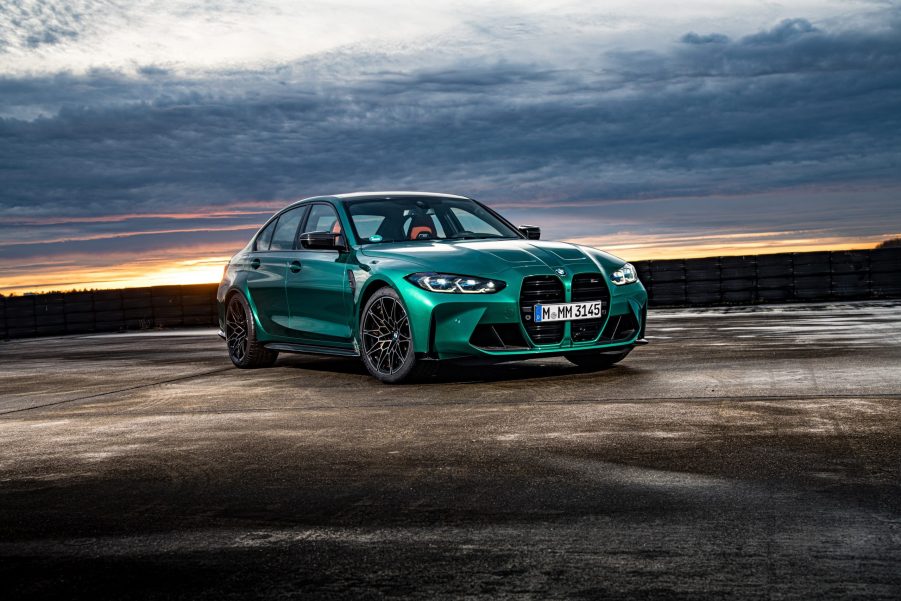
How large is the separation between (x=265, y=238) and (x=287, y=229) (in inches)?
19.2

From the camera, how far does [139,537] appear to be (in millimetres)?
3750

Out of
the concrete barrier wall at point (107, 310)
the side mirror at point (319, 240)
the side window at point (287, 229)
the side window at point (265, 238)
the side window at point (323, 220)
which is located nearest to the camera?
the side mirror at point (319, 240)

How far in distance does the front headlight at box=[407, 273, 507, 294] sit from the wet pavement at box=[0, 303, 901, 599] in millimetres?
708

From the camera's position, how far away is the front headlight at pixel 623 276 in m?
8.48

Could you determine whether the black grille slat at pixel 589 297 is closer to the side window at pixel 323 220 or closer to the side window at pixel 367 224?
the side window at pixel 367 224

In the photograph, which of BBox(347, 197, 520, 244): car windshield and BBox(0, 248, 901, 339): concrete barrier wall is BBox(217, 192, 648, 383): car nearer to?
BBox(347, 197, 520, 244): car windshield

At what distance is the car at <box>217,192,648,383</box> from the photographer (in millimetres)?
7953

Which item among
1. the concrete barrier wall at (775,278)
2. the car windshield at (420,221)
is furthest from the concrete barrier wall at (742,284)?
the car windshield at (420,221)

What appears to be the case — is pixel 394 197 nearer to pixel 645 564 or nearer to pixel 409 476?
pixel 409 476

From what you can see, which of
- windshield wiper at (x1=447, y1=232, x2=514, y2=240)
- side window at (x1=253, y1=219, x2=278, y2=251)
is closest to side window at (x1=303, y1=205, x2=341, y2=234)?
side window at (x1=253, y1=219, x2=278, y2=251)

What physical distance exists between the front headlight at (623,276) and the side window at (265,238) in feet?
12.2

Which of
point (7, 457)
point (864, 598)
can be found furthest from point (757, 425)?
point (7, 457)

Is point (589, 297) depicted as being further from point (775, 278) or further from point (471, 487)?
point (775, 278)

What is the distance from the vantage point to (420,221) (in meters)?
9.66
